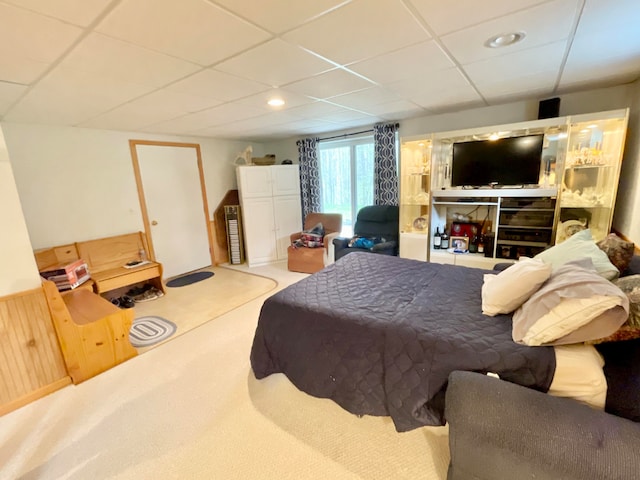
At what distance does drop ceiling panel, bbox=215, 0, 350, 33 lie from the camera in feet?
4.00

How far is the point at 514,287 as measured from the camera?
1.55 metres

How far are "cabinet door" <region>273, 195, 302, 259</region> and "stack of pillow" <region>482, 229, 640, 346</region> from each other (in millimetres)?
3743

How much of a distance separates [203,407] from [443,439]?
4.81ft

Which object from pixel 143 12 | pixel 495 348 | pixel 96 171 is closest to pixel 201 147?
pixel 96 171

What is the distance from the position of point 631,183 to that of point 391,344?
2.86 metres

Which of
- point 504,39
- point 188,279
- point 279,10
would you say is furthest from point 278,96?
point 188,279

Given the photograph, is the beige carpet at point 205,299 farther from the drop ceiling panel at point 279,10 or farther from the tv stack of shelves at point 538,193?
the drop ceiling panel at point 279,10

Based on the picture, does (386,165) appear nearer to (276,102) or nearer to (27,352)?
(276,102)

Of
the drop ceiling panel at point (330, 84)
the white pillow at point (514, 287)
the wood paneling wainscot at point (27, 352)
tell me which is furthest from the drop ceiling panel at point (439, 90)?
the wood paneling wainscot at point (27, 352)

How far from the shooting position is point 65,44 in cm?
146

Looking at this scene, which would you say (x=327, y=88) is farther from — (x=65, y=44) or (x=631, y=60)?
(x=631, y=60)

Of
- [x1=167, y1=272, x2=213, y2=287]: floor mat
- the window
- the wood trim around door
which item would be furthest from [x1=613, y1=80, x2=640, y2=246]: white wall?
the wood trim around door

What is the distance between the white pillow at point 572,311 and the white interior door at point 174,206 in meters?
4.40

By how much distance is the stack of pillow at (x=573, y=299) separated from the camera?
1.16m
